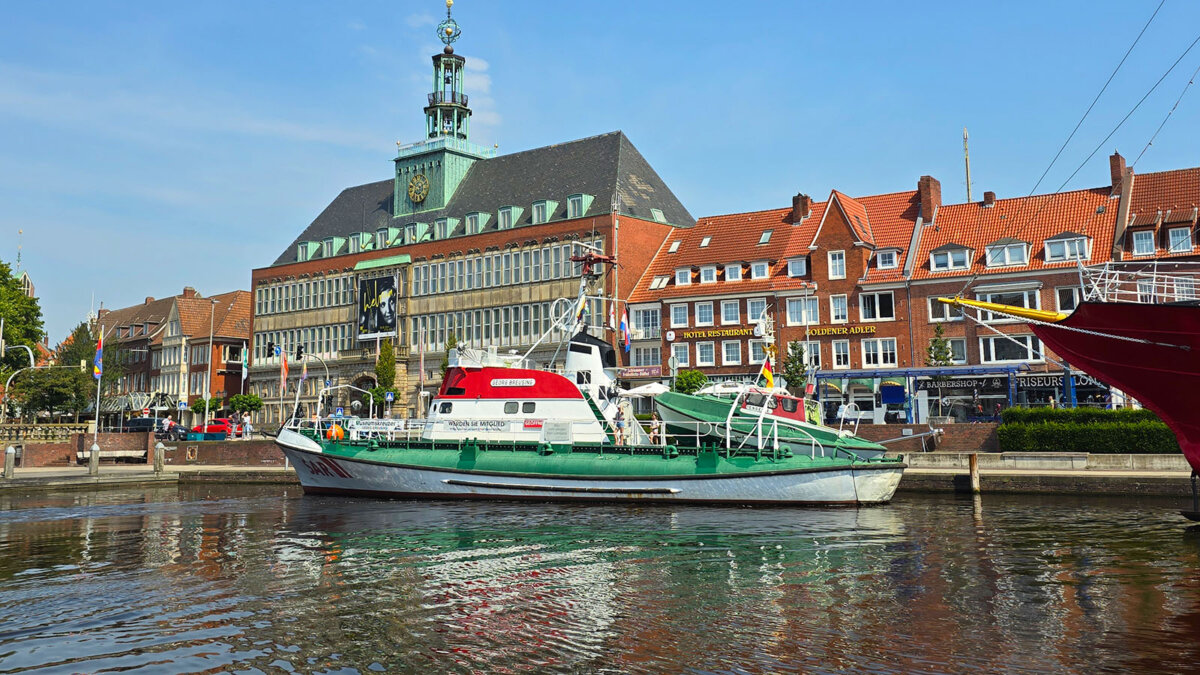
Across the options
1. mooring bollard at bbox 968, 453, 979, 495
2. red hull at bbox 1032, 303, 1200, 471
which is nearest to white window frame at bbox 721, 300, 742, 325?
mooring bollard at bbox 968, 453, 979, 495

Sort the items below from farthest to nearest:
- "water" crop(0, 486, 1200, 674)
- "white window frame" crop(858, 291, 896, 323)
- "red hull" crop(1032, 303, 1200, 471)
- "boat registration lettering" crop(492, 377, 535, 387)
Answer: "white window frame" crop(858, 291, 896, 323) < "boat registration lettering" crop(492, 377, 535, 387) < "red hull" crop(1032, 303, 1200, 471) < "water" crop(0, 486, 1200, 674)

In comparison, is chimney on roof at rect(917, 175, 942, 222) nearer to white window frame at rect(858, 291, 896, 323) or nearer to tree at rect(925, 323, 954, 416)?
white window frame at rect(858, 291, 896, 323)

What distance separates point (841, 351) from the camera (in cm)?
5416

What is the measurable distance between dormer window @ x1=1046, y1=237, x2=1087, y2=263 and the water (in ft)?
82.4

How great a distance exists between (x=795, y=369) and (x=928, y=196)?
14.7 meters

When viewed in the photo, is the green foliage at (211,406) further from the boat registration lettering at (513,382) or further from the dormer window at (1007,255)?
the dormer window at (1007,255)

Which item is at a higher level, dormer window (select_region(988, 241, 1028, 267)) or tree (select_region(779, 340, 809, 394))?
dormer window (select_region(988, 241, 1028, 267))

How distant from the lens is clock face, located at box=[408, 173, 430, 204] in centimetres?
7625

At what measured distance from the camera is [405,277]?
72.9m

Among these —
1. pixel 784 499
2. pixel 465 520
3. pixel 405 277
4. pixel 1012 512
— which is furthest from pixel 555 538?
pixel 405 277

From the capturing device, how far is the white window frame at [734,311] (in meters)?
57.2

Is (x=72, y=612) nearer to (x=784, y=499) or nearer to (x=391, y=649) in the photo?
(x=391, y=649)

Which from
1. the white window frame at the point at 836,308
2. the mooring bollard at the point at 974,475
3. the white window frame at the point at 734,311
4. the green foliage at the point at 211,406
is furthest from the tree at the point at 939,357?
the green foliage at the point at 211,406

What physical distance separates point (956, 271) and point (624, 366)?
2107 centimetres
